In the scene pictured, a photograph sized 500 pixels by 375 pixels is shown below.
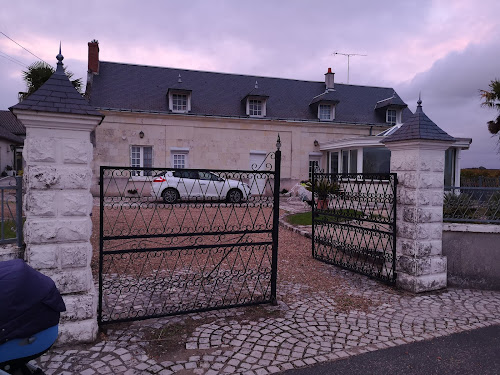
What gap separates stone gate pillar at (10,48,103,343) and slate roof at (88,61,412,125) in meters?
16.4

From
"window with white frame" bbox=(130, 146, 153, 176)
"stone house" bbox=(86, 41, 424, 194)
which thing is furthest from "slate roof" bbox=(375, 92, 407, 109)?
"window with white frame" bbox=(130, 146, 153, 176)

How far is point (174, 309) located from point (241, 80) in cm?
2119

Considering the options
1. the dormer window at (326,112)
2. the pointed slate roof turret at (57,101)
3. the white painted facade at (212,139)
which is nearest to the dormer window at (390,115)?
the white painted facade at (212,139)

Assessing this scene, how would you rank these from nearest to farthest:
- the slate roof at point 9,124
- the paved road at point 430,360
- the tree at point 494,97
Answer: the paved road at point 430,360 < the tree at point 494,97 < the slate roof at point 9,124

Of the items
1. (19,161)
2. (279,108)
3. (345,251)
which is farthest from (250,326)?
(19,161)

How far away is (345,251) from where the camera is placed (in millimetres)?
7027

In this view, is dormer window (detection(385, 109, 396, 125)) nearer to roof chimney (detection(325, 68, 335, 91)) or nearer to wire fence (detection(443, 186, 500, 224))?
roof chimney (detection(325, 68, 335, 91))

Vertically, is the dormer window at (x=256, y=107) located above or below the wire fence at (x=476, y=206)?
above

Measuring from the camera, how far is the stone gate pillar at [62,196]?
11.7 ft

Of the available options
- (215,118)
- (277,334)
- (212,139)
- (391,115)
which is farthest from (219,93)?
(277,334)

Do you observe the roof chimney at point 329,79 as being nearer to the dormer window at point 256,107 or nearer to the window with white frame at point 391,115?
the window with white frame at point 391,115

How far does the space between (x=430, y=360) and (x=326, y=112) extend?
20.8 metres

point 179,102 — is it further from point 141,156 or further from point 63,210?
point 63,210

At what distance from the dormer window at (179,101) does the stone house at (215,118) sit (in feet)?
0.18
